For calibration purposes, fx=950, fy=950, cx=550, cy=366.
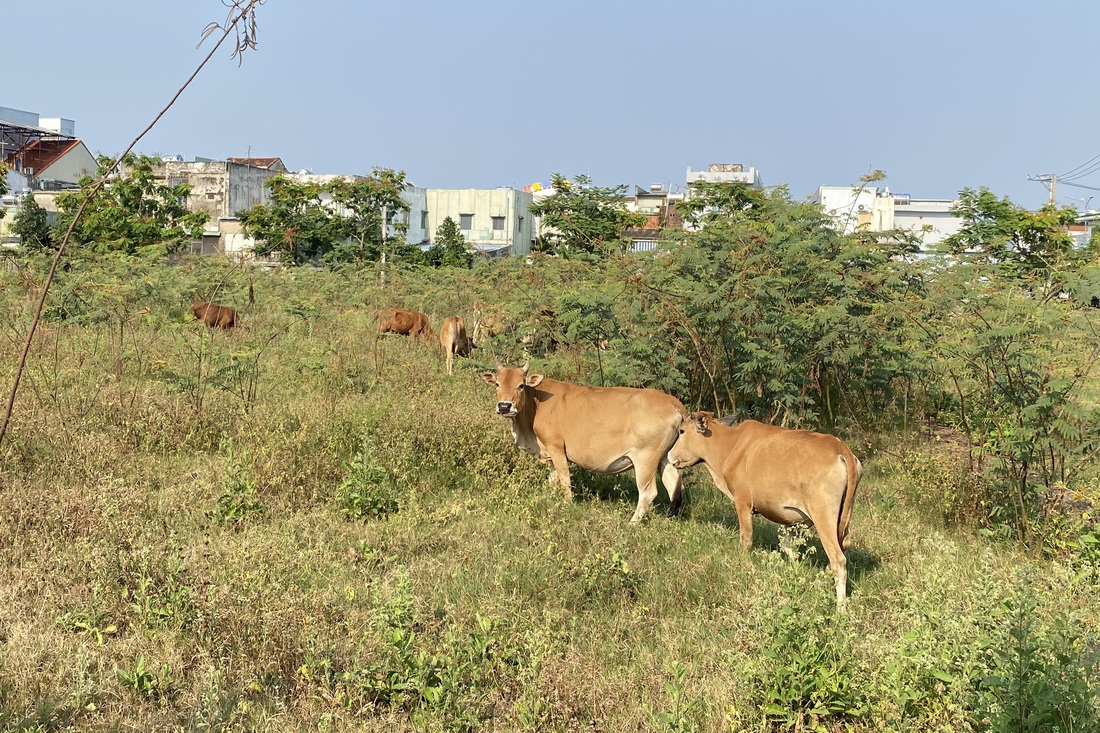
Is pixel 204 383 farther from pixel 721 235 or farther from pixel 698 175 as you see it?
pixel 698 175

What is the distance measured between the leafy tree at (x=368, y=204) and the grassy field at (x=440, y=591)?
25254mm

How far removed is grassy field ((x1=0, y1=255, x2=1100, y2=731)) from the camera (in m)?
4.15

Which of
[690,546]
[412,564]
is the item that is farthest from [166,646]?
[690,546]

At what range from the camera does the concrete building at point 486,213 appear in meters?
59.8

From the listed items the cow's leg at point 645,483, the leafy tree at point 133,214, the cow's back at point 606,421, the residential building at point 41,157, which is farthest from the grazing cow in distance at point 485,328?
the residential building at point 41,157

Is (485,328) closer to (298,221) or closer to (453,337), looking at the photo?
(453,337)

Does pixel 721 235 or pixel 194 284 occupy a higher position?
pixel 721 235

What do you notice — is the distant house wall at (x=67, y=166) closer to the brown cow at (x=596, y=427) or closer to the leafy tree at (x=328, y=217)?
the leafy tree at (x=328, y=217)

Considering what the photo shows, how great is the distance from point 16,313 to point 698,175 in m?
56.8

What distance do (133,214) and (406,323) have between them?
786 inches

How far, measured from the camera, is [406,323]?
1606cm

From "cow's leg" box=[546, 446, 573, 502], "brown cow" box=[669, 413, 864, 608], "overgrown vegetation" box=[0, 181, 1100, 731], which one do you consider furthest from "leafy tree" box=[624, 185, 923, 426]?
"brown cow" box=[669, 413, 864, 608]

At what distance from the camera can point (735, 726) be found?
13.5 feet

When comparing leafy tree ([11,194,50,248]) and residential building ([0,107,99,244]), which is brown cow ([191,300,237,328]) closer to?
leafy tree ([11,194,50,248])
